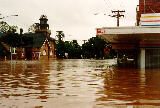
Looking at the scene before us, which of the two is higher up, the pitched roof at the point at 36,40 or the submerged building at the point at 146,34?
the pitched roof at the point at 36,40

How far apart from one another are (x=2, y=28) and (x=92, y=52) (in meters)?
38.9

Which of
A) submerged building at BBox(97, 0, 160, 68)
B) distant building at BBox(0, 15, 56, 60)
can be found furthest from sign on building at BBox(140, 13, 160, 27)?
distant building at BBox(0, 15, 56, 60)

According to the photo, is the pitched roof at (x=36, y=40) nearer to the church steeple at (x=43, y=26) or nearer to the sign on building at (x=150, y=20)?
the church steeple at (x=43, y=26)

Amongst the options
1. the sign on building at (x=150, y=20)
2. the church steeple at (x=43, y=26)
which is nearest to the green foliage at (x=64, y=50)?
the church steeple at (x=43, y=26)

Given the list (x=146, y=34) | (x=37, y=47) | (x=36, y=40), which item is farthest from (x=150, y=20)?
(x=36, y=40)

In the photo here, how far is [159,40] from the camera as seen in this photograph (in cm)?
3025

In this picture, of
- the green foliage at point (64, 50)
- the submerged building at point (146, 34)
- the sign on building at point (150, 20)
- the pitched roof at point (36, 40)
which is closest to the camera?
the submerged building at point (146, 34)

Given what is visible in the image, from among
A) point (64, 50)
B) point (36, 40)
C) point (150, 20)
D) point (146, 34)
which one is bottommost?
point (146, 34)

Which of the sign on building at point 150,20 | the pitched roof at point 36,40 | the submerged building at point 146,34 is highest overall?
the pitched roof at point 36,40

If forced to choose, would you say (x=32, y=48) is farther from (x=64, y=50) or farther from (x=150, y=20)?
(x=150, y=20)

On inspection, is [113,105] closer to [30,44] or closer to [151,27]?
[151,27]

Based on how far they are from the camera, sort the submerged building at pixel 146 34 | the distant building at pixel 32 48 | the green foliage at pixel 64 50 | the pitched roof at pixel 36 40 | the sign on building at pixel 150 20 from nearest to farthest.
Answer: the submerged building at pixel 146 34 < the sign on building at pixel 150 20 < the distant building at pixel 32 48 < the pitched roof at pixel 36 40 < the green foliage at pixel 64 50

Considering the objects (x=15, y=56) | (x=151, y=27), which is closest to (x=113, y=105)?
→ (x=151, y=27)

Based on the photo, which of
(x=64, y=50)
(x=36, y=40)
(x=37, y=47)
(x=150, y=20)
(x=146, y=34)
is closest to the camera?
(x=150, y=20)
